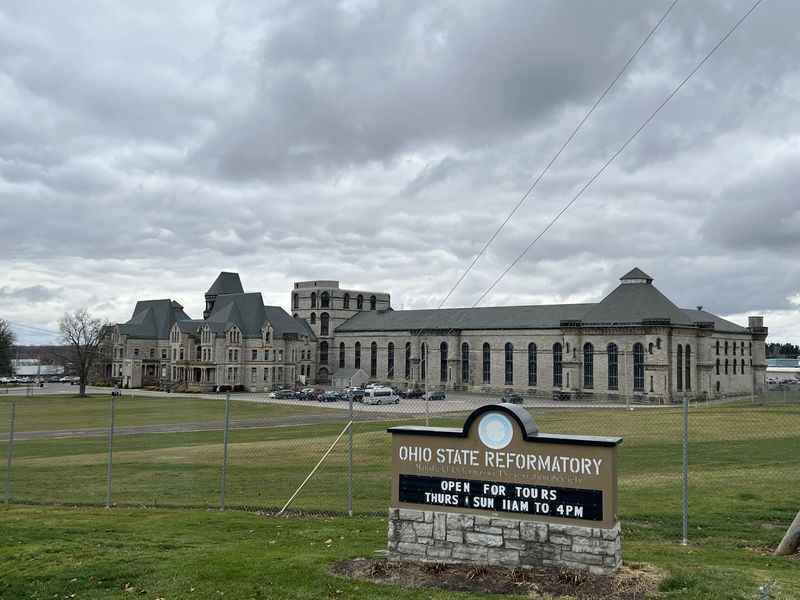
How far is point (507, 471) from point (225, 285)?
340ft

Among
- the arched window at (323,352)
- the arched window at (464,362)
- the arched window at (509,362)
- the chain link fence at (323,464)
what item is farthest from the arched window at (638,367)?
the arched window at (323,352)

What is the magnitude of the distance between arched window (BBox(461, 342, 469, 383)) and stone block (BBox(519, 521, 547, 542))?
7596 centimetres

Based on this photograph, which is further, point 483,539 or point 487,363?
point 487,363

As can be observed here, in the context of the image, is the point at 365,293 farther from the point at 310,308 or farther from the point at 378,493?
the point at 378,493

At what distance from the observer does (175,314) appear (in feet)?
355

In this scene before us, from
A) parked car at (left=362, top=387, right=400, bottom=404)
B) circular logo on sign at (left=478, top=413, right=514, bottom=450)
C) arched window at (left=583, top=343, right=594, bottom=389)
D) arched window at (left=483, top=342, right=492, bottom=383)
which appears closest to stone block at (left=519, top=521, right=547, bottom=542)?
circular logo on sign at (left=478, top=413, right=514, bottom=450)

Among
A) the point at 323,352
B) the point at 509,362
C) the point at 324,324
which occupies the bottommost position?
the point at 509,362

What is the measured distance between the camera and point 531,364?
257 feet

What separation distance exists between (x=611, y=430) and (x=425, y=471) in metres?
23.9

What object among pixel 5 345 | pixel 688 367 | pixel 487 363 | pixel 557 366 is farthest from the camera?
pixel 5 345

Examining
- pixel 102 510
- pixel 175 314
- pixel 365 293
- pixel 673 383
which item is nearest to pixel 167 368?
pixel 175 314

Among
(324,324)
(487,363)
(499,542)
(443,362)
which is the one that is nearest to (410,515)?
(499,542)

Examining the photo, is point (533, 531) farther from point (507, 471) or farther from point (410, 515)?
point (410, 515)

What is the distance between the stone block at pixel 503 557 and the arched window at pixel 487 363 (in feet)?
241
